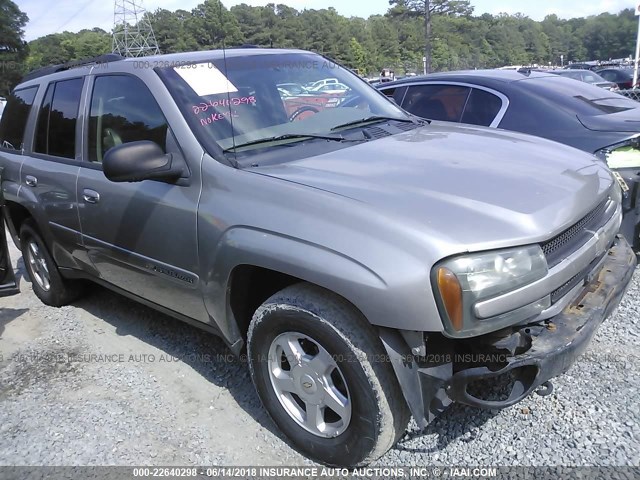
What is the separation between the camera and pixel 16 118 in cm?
457

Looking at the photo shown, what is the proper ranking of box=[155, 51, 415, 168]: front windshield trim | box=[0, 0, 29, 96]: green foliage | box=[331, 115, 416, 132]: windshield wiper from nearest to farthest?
box=[155, 51, 415, 168]: front windshield trim
box=[331, 115, 416, 132]: windshield wiper
box=[0, 0, 29, 96]: green foliage

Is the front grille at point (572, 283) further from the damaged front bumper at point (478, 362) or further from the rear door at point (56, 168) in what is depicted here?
the rear door at point (56, 168)

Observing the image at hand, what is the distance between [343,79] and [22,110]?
105 inches

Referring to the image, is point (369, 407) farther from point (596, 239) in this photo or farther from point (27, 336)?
point (27, 336)

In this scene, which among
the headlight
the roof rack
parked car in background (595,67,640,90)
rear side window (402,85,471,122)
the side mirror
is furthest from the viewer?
parked car in background (595,67,640,90)

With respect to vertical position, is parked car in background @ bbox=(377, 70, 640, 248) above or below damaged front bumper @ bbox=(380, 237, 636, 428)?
above

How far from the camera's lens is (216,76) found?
10.1ft

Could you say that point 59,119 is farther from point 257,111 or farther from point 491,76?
point 491,76

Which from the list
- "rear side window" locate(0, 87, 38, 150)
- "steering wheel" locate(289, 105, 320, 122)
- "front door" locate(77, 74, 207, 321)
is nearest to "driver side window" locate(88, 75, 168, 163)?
"front door" locate(77, 74, 207, 321)

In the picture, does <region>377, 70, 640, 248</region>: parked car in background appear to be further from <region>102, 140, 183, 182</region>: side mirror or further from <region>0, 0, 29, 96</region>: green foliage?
<region>0, 0, 29, 96</region>: green foliage

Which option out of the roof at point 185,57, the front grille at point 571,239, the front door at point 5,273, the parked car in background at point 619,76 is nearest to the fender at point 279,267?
the front grille at point 571,239

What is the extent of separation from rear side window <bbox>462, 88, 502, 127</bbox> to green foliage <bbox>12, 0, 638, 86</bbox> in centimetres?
151

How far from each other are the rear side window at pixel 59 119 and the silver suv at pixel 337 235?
40mm

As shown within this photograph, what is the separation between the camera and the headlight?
6.48 feet
